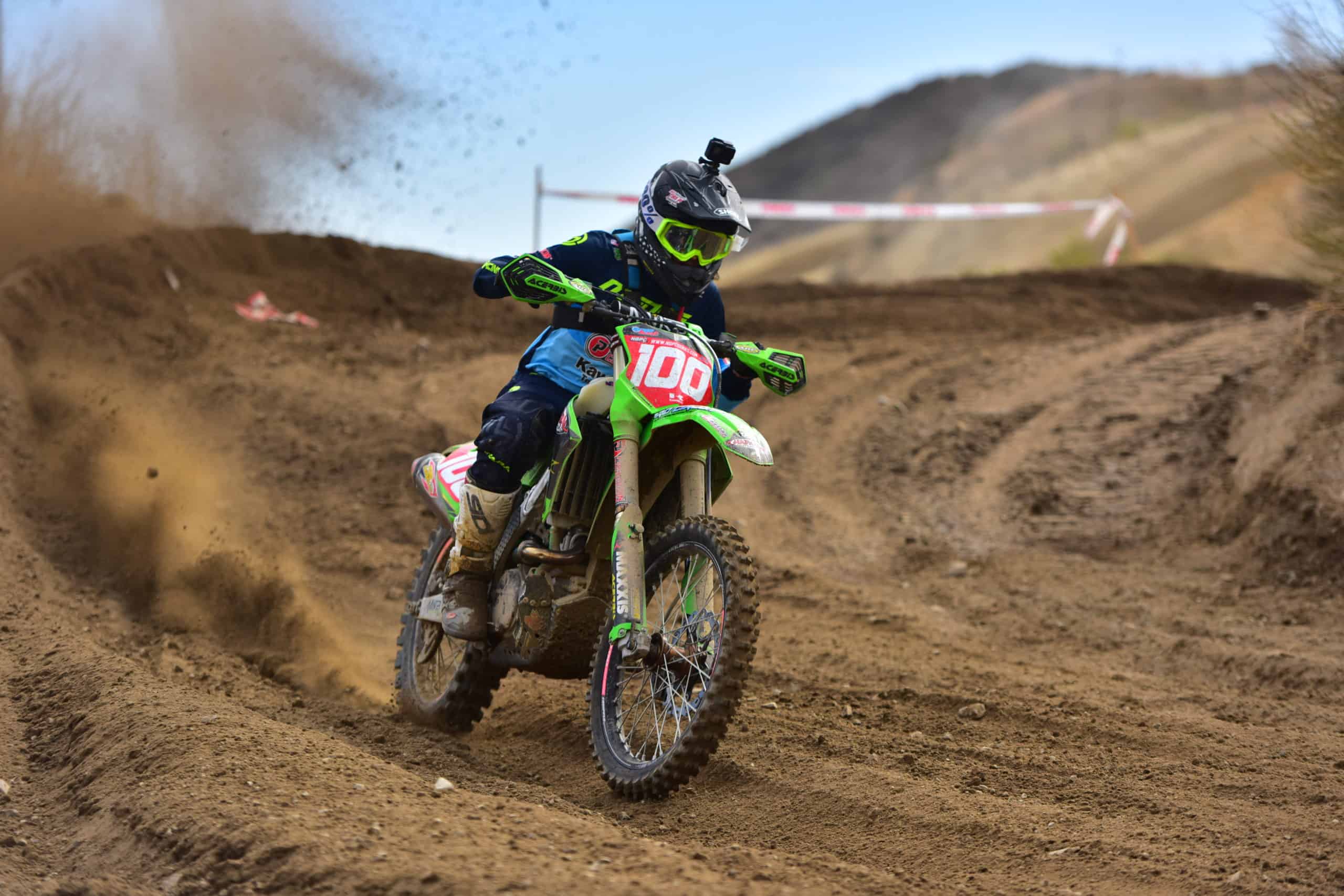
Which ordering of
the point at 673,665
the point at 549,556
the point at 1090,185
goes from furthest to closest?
the point at 1090,185 < the point at 549,556 < the point at 673,665

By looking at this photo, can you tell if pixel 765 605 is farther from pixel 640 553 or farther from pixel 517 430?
pixel 640 553

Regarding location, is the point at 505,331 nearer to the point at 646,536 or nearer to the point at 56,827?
the point at 646,536

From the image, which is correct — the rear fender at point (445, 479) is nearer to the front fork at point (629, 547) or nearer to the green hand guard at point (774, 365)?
the front fork at point (629, 547)

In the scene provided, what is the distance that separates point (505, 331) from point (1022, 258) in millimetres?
20696

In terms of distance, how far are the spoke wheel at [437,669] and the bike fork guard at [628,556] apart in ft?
4.34

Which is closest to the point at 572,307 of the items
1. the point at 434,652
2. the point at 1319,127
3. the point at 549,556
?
the point at 549,556

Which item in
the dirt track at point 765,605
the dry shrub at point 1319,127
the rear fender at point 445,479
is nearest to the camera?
the dirt track at point 765,605

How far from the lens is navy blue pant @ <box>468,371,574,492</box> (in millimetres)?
5336

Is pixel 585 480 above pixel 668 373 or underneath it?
underneath

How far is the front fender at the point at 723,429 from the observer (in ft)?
14.4

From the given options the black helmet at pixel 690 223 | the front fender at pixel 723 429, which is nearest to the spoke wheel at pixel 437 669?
the front fender at pixel 723 429

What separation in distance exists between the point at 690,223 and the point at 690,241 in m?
0.10

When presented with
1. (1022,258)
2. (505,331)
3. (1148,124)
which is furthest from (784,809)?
(1148,124)

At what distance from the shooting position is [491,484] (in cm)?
551
